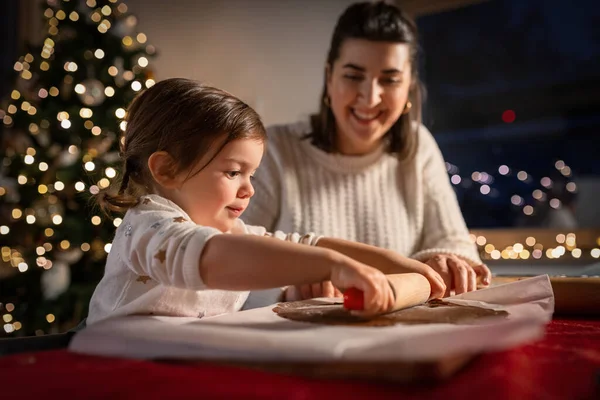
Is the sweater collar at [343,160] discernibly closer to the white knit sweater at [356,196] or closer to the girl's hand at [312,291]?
the white knit sweater at [356,196]

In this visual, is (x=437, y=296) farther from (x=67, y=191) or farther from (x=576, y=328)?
(x=67, y=191)

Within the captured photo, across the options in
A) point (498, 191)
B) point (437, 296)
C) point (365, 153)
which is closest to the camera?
point (437, 296)

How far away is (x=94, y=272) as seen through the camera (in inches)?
99.4

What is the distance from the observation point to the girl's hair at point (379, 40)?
61.9 inches

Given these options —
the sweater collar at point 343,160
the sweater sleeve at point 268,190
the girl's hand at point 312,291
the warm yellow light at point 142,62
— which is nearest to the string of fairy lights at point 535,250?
→ the sweater collar at point 343,160

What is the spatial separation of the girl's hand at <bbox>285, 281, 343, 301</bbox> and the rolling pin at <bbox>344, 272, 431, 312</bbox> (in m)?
0.20

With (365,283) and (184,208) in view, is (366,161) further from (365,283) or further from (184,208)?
(365,283)

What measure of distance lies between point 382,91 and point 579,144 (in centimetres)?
154

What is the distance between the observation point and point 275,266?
0.61 metres

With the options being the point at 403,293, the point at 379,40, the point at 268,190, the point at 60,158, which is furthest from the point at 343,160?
the point at 60,158

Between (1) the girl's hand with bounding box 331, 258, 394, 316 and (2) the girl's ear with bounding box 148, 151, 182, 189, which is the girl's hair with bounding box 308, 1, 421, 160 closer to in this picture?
(2) the girl's ear with bounding box 148, 151, 182, 189

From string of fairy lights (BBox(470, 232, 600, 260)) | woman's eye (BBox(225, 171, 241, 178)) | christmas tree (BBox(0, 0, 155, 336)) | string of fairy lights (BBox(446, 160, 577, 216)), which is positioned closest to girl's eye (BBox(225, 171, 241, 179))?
woman's eye (BBox(225, 171, 241, 178))

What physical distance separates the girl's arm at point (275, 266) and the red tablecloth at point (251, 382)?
0.14 m

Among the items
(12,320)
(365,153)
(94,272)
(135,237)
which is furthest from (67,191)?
(135,237)
